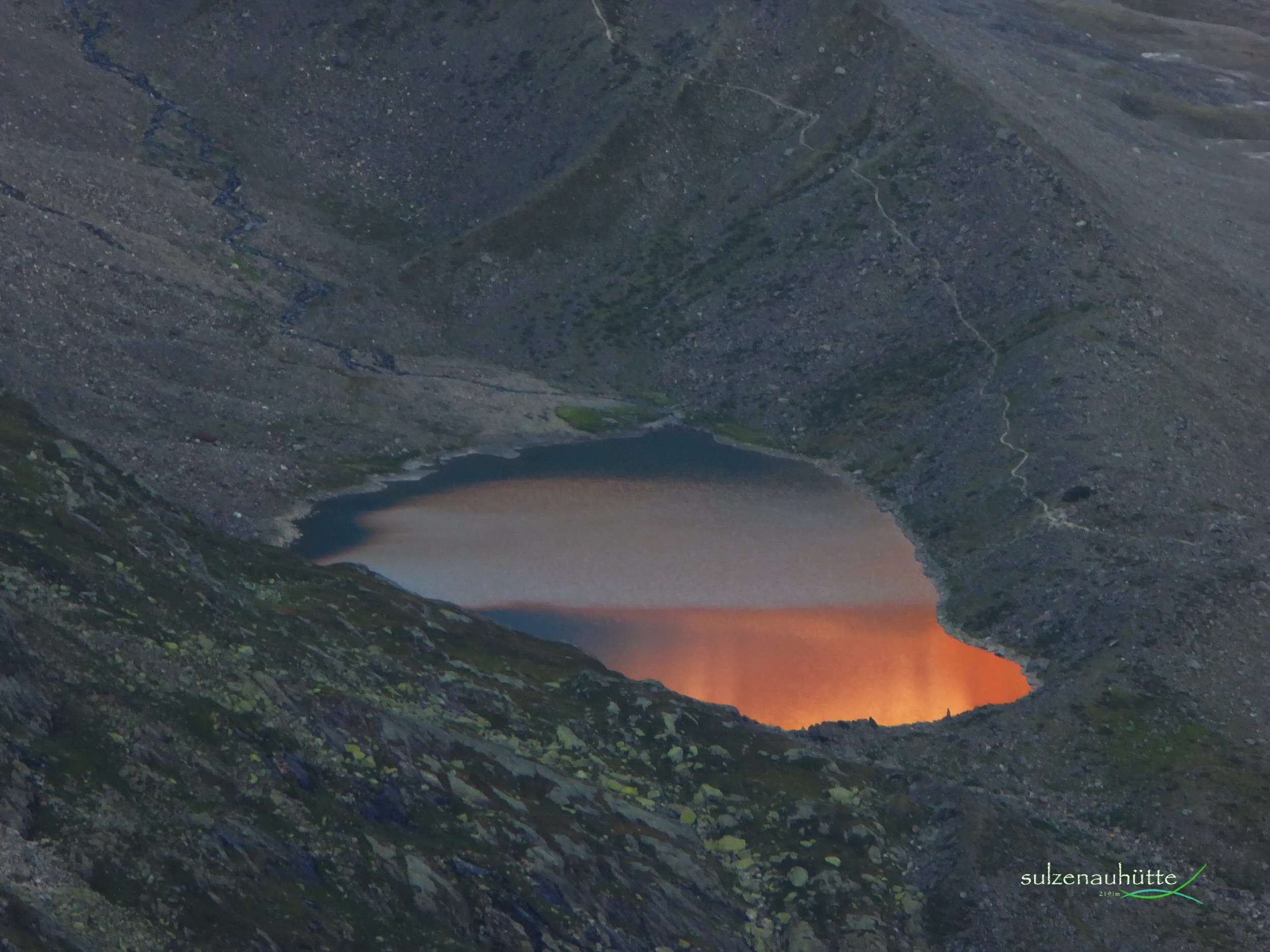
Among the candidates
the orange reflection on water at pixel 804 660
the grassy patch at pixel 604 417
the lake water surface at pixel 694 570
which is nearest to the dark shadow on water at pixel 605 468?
the lake water surface at pixel 694 570

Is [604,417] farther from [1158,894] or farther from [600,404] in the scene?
[1158,894]

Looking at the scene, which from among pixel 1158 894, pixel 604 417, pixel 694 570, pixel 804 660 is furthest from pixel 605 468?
pixel 1158 894

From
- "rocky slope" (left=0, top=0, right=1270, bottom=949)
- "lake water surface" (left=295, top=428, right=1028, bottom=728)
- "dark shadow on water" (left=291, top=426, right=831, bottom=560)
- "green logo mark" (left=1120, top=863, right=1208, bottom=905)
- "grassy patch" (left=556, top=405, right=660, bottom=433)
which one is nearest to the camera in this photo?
"rocky slope" (left=0, top=0, right=1270, bottom=949)

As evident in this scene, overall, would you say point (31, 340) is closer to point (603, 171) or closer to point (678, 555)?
point (678, 555)

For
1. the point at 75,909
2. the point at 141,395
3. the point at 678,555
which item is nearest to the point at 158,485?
the point at 141,395

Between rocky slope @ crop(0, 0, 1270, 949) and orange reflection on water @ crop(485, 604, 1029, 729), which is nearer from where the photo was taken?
rocky slope @ crop(0, 0, 1270, 949)

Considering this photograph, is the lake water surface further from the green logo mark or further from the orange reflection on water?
the green logo mark

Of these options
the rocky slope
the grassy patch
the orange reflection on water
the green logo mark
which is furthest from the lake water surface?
the green logo mark
